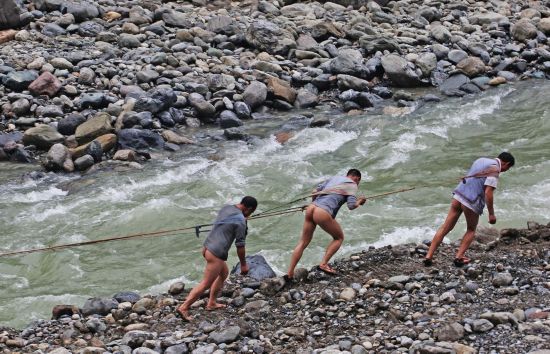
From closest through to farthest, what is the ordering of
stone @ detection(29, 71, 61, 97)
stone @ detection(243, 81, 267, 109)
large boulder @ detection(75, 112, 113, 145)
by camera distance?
large boulder @ detection(75, 112, 113, 145)
stone @ detection(29, 71, 61, 97)
stone @ detection(243, 81, 267, 109)

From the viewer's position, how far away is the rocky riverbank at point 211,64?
1630cm

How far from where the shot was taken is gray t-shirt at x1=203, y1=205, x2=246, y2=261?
816cm

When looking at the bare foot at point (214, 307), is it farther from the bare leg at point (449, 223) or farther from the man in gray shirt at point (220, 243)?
the bare leg at point (449, 223)

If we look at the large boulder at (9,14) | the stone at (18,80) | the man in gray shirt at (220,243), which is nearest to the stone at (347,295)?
the man in gray shirt at (220,243)

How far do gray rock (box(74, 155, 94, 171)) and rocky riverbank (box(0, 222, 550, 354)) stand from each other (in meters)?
6.27

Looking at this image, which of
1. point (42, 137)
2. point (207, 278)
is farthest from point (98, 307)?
point (42, 137)

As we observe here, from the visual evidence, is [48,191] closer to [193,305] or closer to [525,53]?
[193,305]

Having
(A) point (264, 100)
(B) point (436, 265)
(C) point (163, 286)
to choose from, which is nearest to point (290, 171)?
(A) point (264, 100)

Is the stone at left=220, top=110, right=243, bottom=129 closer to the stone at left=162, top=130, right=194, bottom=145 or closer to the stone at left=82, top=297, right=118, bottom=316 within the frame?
the stone at left=162, top=130, right=194, bottom=145

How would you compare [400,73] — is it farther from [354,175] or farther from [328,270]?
[328,270]

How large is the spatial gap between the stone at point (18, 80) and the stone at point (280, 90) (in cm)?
586

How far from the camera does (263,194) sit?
13.8 meters

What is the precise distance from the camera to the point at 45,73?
17703mm

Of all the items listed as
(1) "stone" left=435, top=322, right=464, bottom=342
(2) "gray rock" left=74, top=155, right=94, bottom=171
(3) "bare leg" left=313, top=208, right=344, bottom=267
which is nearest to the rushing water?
(2) "gray rock" left=74, top=155, right=94, bottom=171
